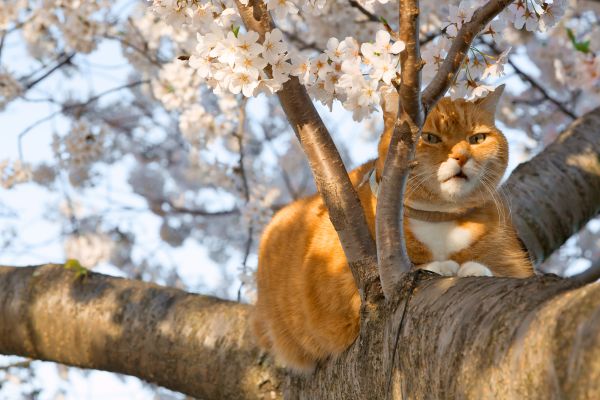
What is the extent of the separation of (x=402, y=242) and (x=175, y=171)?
20.3ft

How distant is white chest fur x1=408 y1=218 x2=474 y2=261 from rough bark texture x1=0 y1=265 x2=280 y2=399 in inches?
25.5

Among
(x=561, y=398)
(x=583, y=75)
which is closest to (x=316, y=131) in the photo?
(x=561, y=398)

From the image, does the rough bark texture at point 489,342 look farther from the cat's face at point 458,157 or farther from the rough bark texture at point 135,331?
the rough bark texture at point 135,331

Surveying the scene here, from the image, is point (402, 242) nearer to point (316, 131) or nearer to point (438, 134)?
point (316, 131)

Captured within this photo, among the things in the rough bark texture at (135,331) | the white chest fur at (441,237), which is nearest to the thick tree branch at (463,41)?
the white chest fur at (441,237)

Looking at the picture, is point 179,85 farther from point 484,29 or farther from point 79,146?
point 484,29

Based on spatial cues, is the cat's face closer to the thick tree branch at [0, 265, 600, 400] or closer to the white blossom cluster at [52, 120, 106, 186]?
the thick tree branch at [0, 265, 600, 400]

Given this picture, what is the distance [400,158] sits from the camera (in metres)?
1.44

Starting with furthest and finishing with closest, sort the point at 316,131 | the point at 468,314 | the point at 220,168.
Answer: the point at 220,168 → the point at 316,131 → the point at 468,314

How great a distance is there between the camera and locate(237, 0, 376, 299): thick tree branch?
5.49 ft

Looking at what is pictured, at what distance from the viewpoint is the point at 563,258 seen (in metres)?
6.12

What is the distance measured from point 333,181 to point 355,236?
13 centimetres

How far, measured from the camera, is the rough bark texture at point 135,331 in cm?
238

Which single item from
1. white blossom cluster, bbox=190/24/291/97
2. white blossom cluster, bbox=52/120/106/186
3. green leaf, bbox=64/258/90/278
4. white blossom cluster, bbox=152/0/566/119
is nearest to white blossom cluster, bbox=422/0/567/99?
white blossom cluster, bbox=152/0/566/119
